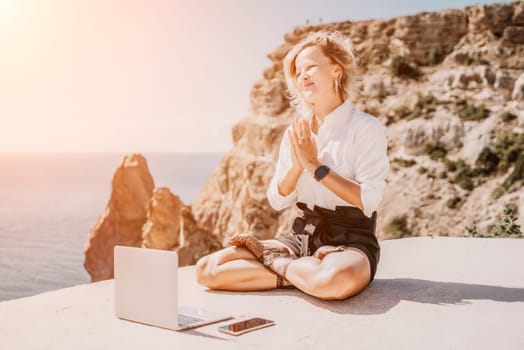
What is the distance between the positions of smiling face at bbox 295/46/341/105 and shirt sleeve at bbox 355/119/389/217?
41cm

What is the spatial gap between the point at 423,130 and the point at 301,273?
26.4 meters

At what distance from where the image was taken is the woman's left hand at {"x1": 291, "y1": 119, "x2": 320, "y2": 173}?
Answer: 3.91 meters

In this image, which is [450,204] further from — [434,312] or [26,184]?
[26,184]

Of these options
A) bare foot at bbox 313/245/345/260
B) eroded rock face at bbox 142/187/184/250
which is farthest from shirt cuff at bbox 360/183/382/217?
eroded rock face at bbox 142/187/184/250

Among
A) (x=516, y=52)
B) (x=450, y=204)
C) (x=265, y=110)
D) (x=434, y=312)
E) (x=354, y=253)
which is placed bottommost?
(x=450, y=204)

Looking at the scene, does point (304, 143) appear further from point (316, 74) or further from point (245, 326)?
point (245, 326)

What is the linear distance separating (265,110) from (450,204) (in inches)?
463

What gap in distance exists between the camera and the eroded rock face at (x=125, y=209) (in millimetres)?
49062

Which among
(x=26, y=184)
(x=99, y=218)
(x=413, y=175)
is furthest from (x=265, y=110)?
(x=26, y=184)

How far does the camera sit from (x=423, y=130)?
29.2 metres

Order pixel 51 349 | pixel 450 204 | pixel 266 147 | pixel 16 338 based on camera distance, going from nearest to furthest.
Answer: pixel 51 349
pixel 16 338
pixel 450 204
pixel 266 147

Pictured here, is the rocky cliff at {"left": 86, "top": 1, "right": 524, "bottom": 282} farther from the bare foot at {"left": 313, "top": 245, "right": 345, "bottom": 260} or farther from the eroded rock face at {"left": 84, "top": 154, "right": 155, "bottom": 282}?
the bare foot at {"left": 313, "top": 245, "right": 345, "bottom": 260}

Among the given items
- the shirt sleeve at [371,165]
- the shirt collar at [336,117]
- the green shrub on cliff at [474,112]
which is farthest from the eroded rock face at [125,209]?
the shirt sleeve at [371,165]

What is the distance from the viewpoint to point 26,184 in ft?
223
